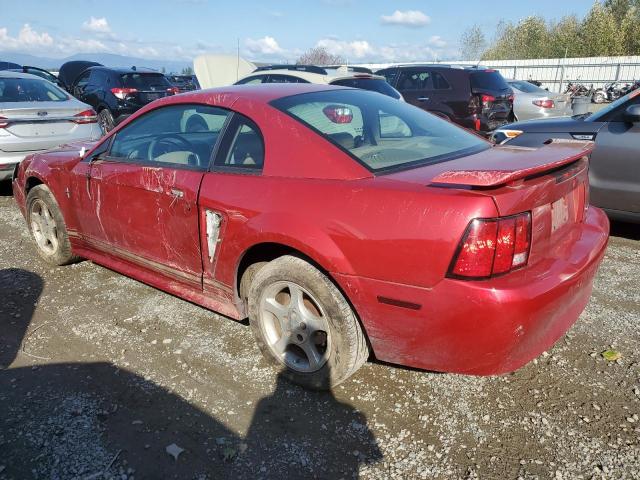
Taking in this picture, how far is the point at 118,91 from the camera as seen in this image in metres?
11.8

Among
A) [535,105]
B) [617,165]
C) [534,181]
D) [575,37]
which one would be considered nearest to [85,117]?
[617,165]

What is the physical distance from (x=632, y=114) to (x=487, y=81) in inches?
231

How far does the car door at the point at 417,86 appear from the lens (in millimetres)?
10227

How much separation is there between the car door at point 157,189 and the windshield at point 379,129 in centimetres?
56

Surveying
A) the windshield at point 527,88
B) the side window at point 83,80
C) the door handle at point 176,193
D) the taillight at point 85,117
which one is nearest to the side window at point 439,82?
the windshield at point 527,88

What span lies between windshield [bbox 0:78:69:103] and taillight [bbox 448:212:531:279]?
724 centimetres

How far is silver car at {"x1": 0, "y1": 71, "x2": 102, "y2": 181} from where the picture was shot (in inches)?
257

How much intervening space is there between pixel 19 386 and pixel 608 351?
335 centimetres

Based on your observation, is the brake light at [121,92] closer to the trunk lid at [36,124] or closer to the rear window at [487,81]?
the trunk lid at [36,124]

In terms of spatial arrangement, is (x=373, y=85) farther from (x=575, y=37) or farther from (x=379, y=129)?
(x=575, y=37)

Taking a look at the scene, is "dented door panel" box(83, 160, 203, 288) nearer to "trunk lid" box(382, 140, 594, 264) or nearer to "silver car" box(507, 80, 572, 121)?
"trunk lid" box(382, 140, 594, 264)

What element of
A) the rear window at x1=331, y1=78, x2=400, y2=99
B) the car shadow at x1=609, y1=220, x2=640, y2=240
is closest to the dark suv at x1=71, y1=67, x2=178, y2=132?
the rear window at x1=331, y1=78, x2=400, y2=99

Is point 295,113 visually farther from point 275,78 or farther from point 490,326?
point 275,78

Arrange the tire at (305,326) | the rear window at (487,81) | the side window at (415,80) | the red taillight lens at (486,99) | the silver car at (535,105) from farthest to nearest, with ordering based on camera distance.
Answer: the silver car at (535,105) < the side window at (415,80) < the rear window at (487,81) < the red taillight lens at (486,99) < the tire at (305,326)
